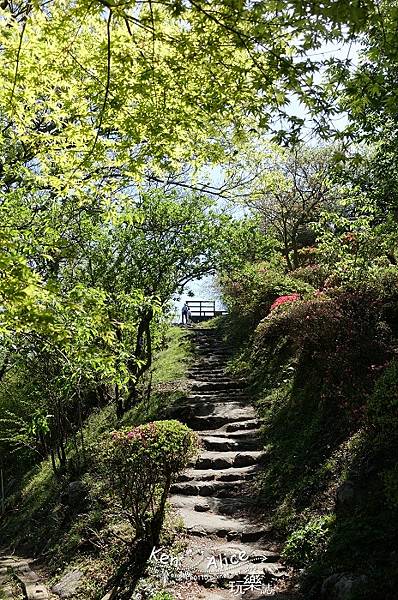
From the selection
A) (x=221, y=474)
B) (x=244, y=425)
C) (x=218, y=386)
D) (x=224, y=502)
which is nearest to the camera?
(x=224, y=502)

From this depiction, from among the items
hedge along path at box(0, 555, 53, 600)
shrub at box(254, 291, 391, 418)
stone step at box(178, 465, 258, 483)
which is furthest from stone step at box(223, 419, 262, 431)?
hedge along path at box(0, 555, 53, 600)

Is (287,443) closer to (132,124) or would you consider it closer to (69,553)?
(69,553)

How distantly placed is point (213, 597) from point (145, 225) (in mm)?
8306

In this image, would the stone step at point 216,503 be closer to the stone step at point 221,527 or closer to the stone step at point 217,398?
the stone step at point 221,527

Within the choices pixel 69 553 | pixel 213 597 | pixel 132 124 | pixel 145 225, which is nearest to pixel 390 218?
pixel 132 124

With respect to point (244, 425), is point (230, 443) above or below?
below

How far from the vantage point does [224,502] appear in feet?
24.6

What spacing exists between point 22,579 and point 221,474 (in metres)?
3.42

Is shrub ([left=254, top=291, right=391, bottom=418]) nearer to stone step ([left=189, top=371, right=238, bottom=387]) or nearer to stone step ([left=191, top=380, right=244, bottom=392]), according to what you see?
stone step ([left=191, top=380, right=244, bottom=392])

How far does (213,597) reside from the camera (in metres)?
5.07

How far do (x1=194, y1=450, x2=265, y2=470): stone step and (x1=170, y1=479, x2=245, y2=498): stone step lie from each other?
56cm

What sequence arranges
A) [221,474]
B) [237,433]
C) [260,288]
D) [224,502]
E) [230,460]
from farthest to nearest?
[260,288] < [237,433] < [230,460] < [221,474] < [224,502]

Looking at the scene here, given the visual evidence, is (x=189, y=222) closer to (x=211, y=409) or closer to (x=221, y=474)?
(x=211, y=409)

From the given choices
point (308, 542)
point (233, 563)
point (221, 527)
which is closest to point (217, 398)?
point (221, 527)
